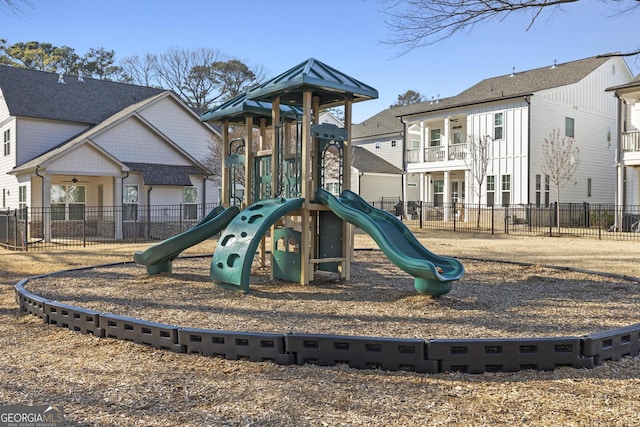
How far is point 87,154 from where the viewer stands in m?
20.2

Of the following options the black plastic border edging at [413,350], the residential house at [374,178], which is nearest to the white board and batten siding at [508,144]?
the residential house at [374,178]

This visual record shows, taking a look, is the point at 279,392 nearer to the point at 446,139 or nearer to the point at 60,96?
the point at 60,96

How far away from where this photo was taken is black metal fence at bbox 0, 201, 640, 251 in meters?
18.0

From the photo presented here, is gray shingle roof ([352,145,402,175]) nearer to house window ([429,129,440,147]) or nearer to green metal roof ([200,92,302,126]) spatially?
house window ([429,129,440,147])

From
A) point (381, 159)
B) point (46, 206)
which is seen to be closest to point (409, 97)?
point (381, 159)

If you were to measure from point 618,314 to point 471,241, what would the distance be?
12.8 m

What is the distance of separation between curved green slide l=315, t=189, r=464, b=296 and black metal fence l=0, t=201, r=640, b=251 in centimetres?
1185

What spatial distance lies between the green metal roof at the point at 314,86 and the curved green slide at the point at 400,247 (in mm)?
1611

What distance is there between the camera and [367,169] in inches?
1442

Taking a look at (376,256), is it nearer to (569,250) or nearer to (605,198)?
(569,250)

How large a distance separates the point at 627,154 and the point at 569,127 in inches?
231

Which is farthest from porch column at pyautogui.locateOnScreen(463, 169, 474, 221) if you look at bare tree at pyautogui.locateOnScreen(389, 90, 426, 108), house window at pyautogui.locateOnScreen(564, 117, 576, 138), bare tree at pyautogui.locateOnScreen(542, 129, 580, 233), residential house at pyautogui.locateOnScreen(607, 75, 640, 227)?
bare tree at pyautogui.locateOnScreen(389, 90, 426, 108)

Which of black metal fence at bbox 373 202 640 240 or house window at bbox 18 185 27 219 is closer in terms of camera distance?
house window at bbox 18 185 27 219

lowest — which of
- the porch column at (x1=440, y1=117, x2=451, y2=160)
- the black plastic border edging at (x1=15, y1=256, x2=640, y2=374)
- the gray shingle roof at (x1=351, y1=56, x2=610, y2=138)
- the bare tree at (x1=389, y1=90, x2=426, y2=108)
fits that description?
the black plastic border edging at (x1=15, y1=256, x2=640, y2=374)
